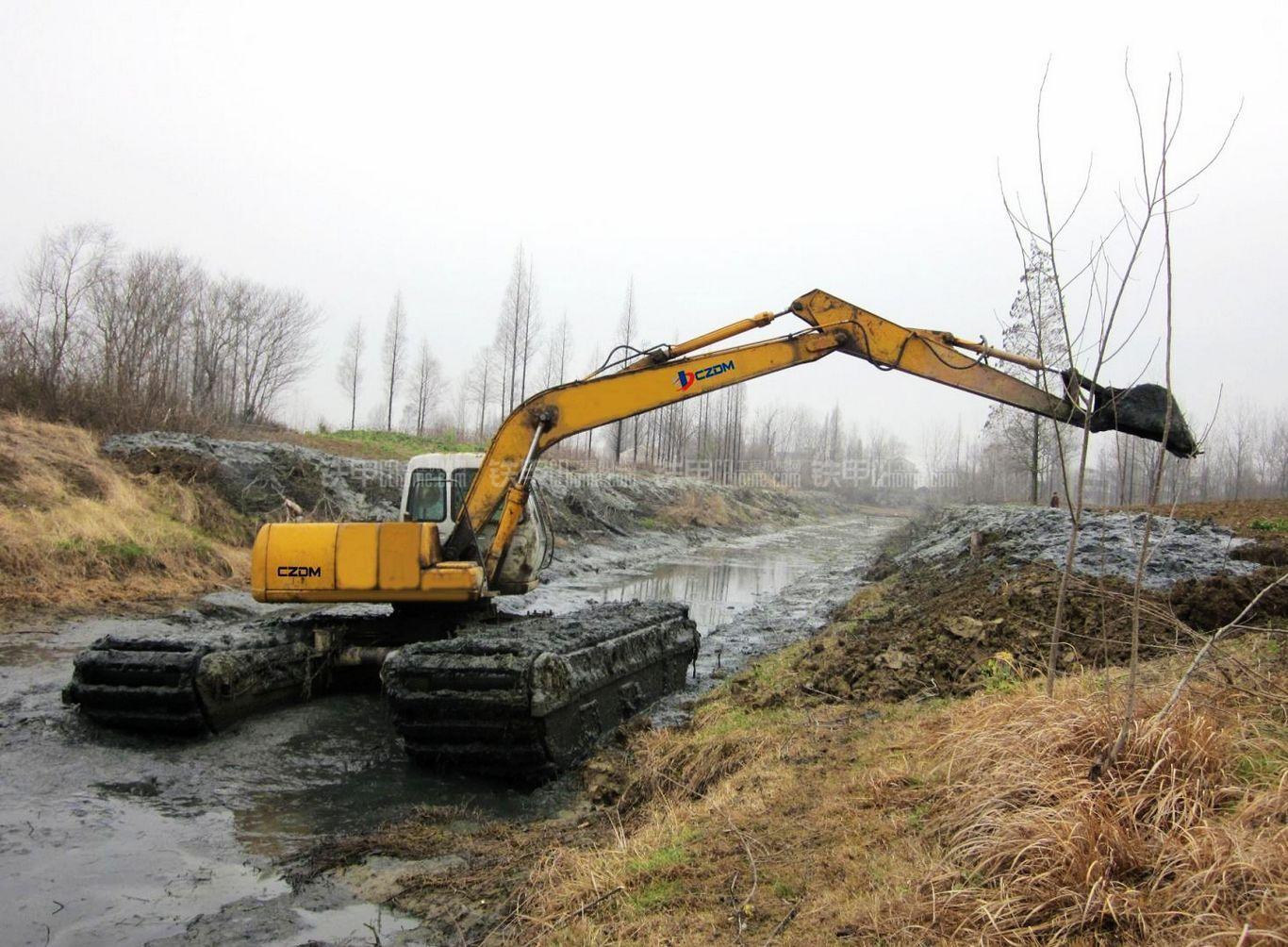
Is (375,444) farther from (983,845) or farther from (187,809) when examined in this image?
(983,845)

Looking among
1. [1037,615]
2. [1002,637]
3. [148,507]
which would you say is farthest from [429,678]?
[148,507]

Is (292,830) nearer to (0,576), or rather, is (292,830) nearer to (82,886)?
(82,886)

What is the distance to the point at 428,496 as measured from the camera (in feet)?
30.2

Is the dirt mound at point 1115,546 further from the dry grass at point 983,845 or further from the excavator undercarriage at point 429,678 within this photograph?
the excavator undercarriage at point 429,678

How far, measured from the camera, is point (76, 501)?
554 inches

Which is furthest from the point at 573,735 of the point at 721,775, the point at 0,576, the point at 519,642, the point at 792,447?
the point at 792,447

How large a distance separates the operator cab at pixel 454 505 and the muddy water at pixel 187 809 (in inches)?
76.0

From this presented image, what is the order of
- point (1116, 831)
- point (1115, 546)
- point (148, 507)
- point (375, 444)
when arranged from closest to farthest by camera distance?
point (1116, 831) → point (1115, 546) → point (148, 507) → point (375, 444)

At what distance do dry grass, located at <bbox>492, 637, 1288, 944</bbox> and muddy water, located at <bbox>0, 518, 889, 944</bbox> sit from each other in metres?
1.31

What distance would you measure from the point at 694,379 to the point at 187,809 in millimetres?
5203

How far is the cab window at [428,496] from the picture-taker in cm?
917

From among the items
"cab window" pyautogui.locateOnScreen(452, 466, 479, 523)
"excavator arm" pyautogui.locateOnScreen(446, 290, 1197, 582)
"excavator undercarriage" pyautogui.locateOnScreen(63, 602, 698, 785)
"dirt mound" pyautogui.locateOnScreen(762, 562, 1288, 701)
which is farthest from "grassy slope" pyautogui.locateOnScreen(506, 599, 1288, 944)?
"cab window" pyautogui.locateOnScreen(452, 466, 479, 523)

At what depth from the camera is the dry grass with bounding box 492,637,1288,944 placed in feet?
9.19

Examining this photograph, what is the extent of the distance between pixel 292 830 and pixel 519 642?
192 cm
